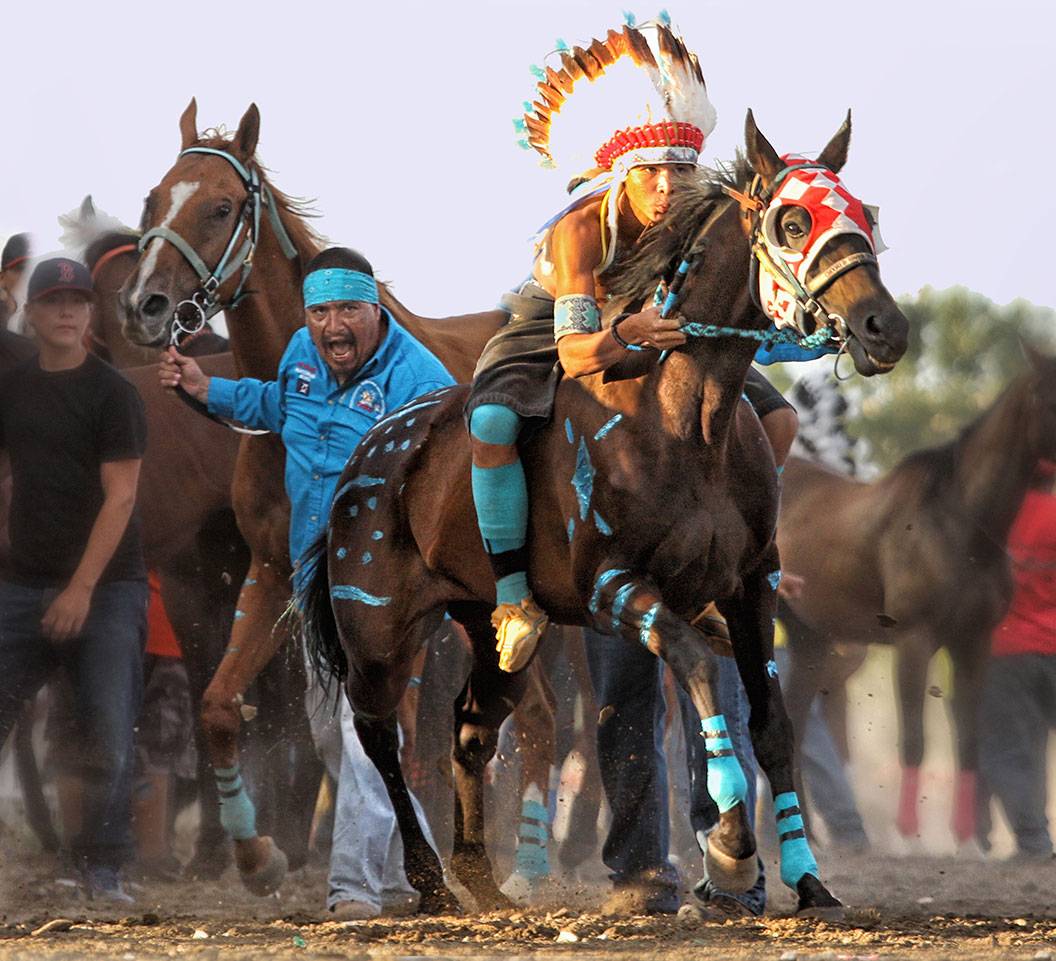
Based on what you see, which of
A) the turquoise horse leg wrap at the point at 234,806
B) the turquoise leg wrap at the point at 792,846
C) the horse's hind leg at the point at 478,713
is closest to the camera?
the turquoise leg wrap at the point at 792,846

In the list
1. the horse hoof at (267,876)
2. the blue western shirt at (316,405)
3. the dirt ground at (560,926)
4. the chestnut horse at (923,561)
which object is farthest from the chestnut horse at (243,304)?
the chestnut horse at (923,561)

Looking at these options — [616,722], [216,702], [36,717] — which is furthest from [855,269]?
[36,717]

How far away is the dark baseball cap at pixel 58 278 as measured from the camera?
7.21 metres

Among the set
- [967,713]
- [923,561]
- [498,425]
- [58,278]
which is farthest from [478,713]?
[923,561]

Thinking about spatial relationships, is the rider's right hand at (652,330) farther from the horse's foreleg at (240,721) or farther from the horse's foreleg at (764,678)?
the horse's foreleg at (240,721)

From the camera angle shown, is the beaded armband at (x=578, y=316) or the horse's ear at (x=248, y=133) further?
the horse's ear at (x=248, y=133)

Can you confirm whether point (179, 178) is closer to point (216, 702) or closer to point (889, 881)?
point (216, 702)

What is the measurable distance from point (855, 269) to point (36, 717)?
462 cm

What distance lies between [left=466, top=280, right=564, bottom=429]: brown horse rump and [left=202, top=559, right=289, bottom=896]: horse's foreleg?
6.02 feet

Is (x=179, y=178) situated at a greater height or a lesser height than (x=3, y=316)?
greater

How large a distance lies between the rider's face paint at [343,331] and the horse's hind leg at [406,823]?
1.53 meters

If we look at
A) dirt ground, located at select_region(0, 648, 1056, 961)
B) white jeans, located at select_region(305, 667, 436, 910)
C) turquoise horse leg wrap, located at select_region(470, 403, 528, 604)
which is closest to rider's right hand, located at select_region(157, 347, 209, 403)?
white jeans, located at select_region(305, 667, 436, 910)

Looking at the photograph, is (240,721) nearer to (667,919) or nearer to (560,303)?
(667,919)

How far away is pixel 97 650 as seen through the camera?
707 centimetres
